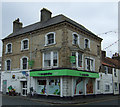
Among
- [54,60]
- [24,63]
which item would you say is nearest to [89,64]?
[54,60]

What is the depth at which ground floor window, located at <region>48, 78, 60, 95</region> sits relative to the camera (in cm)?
1816

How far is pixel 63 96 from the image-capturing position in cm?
1730

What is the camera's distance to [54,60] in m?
18.9

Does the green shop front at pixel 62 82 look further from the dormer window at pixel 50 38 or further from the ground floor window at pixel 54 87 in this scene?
the dormer window at pixel 50 38

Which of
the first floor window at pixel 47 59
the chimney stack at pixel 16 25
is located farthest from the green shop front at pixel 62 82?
the chimney stack at pixel 16 25

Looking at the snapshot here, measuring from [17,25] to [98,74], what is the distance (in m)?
16.0

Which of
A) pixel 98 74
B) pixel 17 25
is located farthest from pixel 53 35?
pixel 17 25

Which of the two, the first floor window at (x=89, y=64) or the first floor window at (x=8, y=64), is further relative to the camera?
the first floor window at (x=8, y=64)

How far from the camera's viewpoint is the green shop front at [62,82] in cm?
1744

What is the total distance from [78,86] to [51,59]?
4.57 metres

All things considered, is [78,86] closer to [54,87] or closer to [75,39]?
[54,87]

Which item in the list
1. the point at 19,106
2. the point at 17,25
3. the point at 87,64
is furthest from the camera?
the point at 17,25

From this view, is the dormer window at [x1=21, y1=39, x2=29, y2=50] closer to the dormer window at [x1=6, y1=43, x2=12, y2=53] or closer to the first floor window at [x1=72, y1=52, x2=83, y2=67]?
the dormer window at [x1=6, y1=43, x2=12, y2=53]

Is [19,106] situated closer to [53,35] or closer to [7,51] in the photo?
[53,35]
